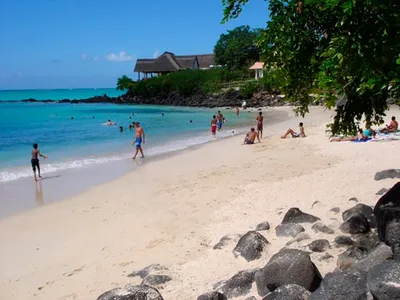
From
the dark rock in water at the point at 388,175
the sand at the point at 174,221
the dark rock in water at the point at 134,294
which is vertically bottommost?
the sand at the point at 174,221

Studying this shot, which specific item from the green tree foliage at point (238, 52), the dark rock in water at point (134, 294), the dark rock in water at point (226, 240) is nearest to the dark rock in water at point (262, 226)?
the dark rock in water at point (226, 240)

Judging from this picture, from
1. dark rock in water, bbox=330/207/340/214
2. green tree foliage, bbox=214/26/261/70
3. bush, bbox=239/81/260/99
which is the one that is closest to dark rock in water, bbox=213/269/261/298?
dark rock in water, bbox=330/207/340/214

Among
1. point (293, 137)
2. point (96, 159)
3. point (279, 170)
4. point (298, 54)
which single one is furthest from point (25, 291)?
point (293, 137)

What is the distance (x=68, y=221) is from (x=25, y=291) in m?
3.42

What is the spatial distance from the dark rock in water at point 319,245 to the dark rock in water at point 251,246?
2.43 ft

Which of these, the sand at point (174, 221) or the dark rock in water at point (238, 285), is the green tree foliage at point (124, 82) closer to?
the sand at point (174, 221)

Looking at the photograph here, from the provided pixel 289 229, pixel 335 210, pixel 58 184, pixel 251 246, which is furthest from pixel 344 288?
pixel 58 184

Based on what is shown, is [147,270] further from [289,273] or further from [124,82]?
[124,82]

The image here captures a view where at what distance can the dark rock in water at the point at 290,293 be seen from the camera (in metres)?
4.30

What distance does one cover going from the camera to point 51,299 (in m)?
6.06

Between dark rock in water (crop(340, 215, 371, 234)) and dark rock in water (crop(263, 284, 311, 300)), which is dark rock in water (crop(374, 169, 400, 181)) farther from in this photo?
dark rock in water (crop(263, 284, 311, 300))

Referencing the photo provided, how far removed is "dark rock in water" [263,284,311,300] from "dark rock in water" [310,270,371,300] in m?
0.19

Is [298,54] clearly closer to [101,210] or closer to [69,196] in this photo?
[101,210]

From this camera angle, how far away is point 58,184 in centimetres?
1427
